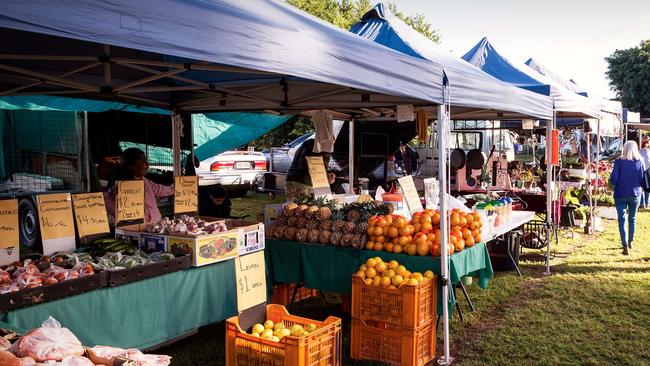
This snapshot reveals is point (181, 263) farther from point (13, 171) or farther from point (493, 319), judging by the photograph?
point (13, 171)

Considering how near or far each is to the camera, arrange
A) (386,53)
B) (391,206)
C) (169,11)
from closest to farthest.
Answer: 1. (169,11)
2. (386,53)
3. (391,206)

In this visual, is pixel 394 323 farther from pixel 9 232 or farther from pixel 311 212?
pixel 9 232

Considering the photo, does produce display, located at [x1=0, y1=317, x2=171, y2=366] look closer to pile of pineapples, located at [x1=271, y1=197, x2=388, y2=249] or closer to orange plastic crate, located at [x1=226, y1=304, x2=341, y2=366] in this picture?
orange plastic crate, located at [x1=226, y1=304, x2=341, y2=366]

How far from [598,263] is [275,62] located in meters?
6.81

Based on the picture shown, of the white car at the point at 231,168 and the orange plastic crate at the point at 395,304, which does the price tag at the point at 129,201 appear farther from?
the white car at the point at 231,168

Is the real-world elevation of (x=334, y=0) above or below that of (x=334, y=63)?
above

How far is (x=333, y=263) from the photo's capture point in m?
4.60

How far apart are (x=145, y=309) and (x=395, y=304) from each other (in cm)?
173

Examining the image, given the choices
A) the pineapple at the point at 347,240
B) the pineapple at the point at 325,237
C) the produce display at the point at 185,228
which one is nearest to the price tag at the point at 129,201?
the produce display at the point at 185,228

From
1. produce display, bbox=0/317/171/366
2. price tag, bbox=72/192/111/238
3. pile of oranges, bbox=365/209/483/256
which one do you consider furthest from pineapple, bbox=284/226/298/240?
produce display, bbox=0/317/171/366

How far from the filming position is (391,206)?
5.04 m

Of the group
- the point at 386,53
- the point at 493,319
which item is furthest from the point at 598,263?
the point at 386,53

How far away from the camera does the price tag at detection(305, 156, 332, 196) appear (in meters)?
5.66

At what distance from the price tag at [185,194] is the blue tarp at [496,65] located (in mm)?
4552
